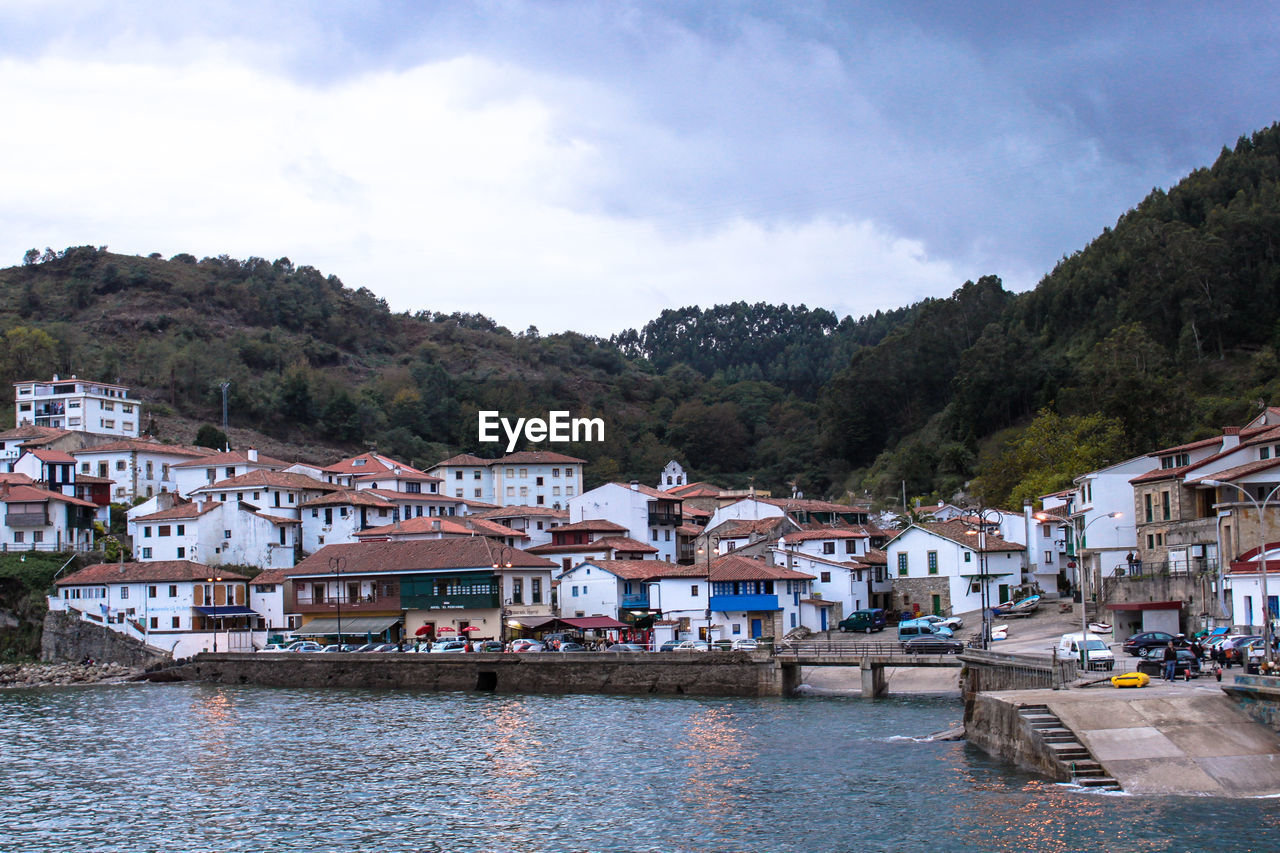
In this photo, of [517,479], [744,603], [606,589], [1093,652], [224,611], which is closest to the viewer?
[1093,652]

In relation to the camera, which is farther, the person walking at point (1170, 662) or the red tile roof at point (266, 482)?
the red tile roof at point (266, 482)

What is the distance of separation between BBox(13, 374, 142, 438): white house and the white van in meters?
96.5

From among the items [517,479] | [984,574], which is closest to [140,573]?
[517,479]

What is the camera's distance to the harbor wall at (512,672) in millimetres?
63281

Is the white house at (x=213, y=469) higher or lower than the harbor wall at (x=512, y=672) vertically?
higher

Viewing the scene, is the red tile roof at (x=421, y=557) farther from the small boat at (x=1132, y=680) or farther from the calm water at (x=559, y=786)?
the small boat at (x=1132, y=680)

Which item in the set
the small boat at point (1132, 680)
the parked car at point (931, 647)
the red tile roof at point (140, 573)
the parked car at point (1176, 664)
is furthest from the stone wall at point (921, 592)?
the red tile roof at point (140, 573)

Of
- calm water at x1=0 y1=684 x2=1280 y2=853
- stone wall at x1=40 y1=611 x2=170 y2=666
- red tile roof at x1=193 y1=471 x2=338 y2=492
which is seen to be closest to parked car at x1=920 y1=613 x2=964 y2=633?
calm water at x1=0 y1=684 x2=1280 y2=853

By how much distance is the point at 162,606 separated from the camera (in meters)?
81.6

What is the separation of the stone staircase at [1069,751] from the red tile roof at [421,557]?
47027 mm

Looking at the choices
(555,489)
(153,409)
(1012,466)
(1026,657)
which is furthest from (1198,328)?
(153,409)

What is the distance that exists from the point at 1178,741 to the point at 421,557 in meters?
54.6

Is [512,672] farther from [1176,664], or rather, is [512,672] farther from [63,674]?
[1176,664]

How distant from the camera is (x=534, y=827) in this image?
3438 cm
